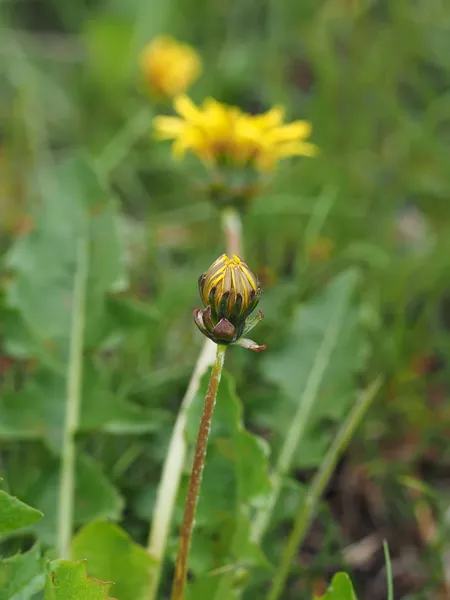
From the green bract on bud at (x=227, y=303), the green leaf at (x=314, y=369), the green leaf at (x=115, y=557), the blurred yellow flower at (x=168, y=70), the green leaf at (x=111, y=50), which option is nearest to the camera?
the green bract on bud at (x=227, y=303)

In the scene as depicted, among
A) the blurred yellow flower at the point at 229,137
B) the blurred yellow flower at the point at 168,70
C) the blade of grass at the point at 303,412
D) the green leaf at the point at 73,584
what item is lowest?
the green leaf at the point at 73,584

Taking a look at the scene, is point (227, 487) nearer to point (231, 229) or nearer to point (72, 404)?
point (72, 404)

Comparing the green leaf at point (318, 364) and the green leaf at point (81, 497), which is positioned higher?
the green leaf at point (318, 364)

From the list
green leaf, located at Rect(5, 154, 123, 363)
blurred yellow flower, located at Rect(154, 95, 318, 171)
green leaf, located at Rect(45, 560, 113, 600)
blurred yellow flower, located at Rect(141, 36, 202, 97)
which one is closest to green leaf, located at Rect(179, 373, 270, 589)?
green leaf, located at Rect(45, 560, 113, 600)

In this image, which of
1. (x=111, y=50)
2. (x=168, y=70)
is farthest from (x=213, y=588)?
(x=111, y=50)

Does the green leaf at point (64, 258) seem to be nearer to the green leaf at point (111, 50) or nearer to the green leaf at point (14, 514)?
the green leaf at point (14, 514)

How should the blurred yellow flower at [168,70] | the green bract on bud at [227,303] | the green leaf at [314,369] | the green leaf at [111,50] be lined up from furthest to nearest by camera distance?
1. the green leaf at [111,50]
2. the blurred yellow flower at [168,70]
3. the green leaf at [314,369]
4. the green bract on bud at [227,303]

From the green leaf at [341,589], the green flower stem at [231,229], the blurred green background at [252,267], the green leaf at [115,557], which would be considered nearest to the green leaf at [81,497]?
the blurred green background at [252,267]
